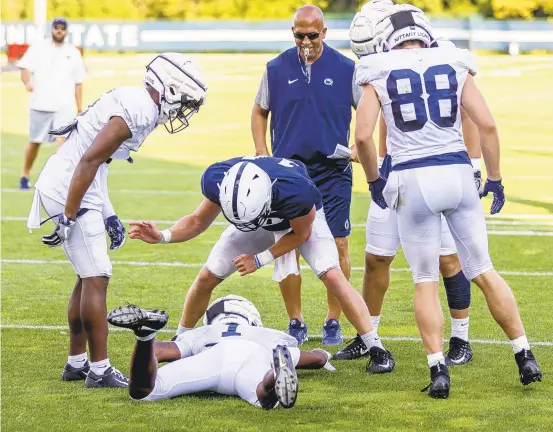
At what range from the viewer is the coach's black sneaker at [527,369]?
6168 mm

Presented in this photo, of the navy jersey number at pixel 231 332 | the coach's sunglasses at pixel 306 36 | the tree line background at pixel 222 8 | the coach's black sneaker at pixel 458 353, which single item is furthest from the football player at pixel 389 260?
the tree line background at pixel 222 8

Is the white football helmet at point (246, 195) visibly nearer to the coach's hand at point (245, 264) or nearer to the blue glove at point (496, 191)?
the coach's hand at point (245, 264)

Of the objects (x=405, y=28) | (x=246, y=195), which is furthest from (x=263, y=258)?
(x=405, y=28)

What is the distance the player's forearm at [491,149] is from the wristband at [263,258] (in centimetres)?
122

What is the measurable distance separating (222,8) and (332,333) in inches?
1811

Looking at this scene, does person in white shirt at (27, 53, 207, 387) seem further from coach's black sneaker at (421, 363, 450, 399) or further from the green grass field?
coach's black sneaker at (421, 363, 450, 399)

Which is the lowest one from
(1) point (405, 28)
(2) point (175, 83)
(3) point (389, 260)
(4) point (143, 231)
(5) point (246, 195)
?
(3) point (389, 260)

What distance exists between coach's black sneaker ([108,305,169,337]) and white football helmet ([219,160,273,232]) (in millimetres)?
679

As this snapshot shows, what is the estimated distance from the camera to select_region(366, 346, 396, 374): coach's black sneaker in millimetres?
6609

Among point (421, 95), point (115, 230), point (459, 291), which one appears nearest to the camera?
point (421, 95)

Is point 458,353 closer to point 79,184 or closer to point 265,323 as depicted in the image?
point 265,323

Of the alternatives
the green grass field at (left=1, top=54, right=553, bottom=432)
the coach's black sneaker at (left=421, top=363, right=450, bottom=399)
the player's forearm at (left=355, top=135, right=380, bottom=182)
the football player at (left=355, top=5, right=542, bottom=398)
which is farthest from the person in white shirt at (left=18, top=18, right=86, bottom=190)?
the coach's black sneaker at (left=421, top=363, right=450, bottom=399)

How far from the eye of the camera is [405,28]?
244 inches

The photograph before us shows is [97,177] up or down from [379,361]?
up
